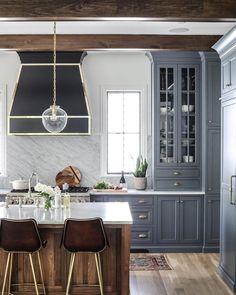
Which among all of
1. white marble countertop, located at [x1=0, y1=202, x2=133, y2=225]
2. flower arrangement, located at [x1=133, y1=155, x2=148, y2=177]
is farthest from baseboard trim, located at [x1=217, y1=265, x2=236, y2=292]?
flower arrangement, located at [x1=133, y1=155, x2=148, y2=177]

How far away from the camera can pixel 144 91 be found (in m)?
7.03

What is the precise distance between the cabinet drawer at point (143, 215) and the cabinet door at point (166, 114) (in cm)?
75

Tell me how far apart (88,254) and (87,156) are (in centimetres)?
278

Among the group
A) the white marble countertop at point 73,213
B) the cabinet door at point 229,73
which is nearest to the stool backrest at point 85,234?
the white marble countertop at point 73,213

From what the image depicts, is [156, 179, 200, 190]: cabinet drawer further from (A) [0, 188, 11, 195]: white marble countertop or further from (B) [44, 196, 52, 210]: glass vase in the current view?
(B) [44, 196, 52, 210]: glass vase

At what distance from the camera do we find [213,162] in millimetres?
6301

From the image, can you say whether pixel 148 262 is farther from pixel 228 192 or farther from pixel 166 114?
pixel 166 114

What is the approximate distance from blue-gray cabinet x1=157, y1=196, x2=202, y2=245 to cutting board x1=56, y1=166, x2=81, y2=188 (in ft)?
4.54

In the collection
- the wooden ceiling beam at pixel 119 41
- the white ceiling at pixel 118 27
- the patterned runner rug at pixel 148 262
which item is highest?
the white ceiling at pixel 118 27

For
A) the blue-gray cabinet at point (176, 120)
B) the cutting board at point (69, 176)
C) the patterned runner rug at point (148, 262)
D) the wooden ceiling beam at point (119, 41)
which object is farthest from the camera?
the cutting board at point (69, 176)

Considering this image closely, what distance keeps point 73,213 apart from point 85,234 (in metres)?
0.53

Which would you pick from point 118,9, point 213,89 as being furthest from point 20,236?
point 213,89

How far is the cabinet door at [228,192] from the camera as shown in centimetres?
476

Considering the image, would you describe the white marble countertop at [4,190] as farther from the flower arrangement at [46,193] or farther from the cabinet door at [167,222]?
the cabinet door at [167,222]
